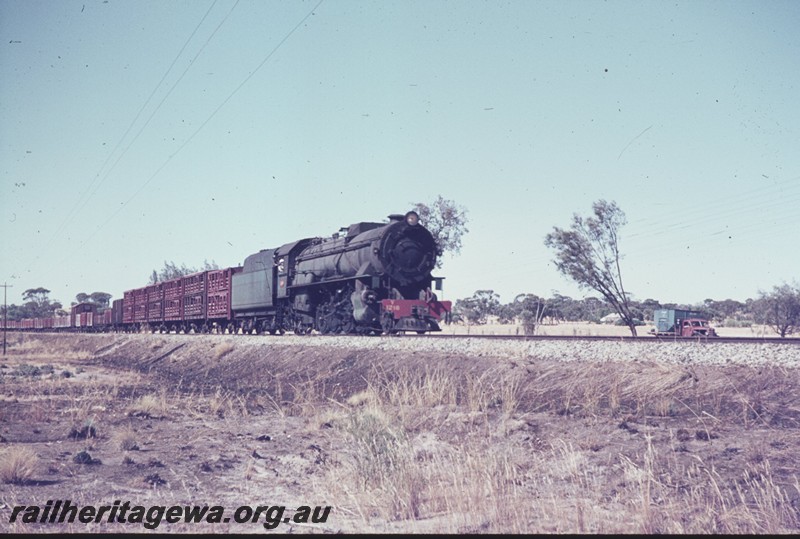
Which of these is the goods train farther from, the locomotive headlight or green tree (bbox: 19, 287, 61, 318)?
green tree (bbox: 19, 287, 61, 318)

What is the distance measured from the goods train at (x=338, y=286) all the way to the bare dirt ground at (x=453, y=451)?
610 cm

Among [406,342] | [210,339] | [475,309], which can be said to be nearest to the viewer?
[406,342]

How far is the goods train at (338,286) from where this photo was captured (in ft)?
73.4

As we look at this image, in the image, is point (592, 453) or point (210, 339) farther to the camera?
point (210, 339)

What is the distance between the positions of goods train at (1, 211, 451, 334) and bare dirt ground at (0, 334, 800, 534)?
240 inches

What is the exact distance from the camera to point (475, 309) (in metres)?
88.8

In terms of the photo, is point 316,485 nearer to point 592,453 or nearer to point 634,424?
point 592,453

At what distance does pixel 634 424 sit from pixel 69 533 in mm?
7253

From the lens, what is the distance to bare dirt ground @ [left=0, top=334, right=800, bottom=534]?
6.44m

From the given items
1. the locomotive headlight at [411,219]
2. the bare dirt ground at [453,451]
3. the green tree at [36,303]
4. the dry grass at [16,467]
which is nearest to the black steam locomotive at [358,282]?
the locomotive headlight at [411,219]

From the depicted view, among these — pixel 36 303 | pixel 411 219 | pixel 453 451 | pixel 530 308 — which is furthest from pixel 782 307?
pixel 36 303

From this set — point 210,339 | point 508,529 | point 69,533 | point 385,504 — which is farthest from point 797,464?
point 210,339

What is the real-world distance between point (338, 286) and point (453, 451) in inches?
646

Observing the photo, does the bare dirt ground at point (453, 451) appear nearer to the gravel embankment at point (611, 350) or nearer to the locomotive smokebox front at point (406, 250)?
the gravel embankment at point (611, 350)
